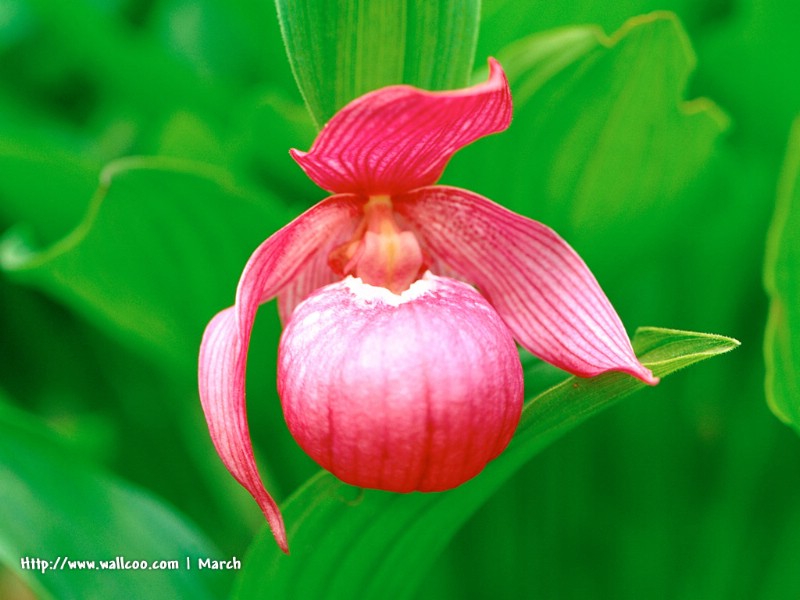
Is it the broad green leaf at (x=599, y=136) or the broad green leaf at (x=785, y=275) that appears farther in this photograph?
the broad green leaf at (x=599, y=136)

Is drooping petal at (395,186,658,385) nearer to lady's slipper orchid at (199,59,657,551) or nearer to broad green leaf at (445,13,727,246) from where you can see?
lady's slipper orchid at (199,59,657,551)

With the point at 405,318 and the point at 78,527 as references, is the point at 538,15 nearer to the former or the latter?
the point at 405,318

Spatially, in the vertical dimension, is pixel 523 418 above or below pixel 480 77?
below

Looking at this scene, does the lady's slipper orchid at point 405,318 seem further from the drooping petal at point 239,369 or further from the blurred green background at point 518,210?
the blurred green background at point 518,210

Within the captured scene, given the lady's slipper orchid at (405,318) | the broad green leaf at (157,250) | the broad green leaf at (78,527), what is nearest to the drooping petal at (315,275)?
the lady's slipper orchid at (405,318)

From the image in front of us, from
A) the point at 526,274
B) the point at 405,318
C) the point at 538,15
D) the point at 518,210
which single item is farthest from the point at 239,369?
the point at 538,15

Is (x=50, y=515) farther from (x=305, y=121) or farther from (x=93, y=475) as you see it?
(x=305, y=121)

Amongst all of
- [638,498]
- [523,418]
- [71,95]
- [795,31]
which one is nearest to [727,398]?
[638,498]
